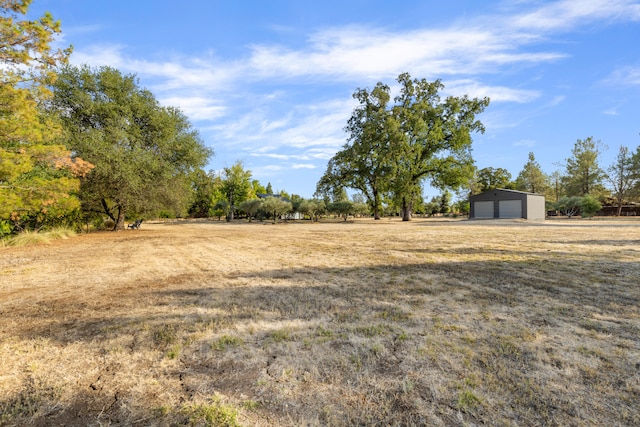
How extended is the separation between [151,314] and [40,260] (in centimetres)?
697

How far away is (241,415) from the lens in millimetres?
1822

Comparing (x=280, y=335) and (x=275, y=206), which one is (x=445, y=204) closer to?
(x=275, y=206)

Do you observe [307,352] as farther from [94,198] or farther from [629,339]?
[94,198]

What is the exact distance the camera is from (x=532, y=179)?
55.4 meters

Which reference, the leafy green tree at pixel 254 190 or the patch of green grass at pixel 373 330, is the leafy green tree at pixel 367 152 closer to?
the leafy green tree at pixel 254 190

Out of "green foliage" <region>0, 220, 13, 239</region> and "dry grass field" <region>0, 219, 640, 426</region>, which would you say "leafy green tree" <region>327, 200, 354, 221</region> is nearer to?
"green foliage" <region>0, 220, 13, 239</region>

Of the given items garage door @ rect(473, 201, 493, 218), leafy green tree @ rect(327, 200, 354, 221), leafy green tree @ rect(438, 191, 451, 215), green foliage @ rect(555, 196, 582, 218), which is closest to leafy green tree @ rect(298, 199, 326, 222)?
leafy green tree @ rect(327, 200, 354, 221)

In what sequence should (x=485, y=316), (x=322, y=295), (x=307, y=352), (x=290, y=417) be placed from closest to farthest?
(x=290, y=417) < (x=307, y=352) < (x=485, y=316) < (x=322, y=295)

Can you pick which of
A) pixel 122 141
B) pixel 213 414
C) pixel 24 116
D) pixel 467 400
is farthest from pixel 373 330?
pixel 122 141

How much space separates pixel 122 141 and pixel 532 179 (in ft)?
213

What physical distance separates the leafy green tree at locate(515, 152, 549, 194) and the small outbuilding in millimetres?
27738

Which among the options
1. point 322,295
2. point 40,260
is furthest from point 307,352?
point 40,260

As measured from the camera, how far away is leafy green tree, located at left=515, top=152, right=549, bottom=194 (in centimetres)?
5525

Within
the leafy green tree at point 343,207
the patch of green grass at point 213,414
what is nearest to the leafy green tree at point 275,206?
the leafy green tree at point 343,207
